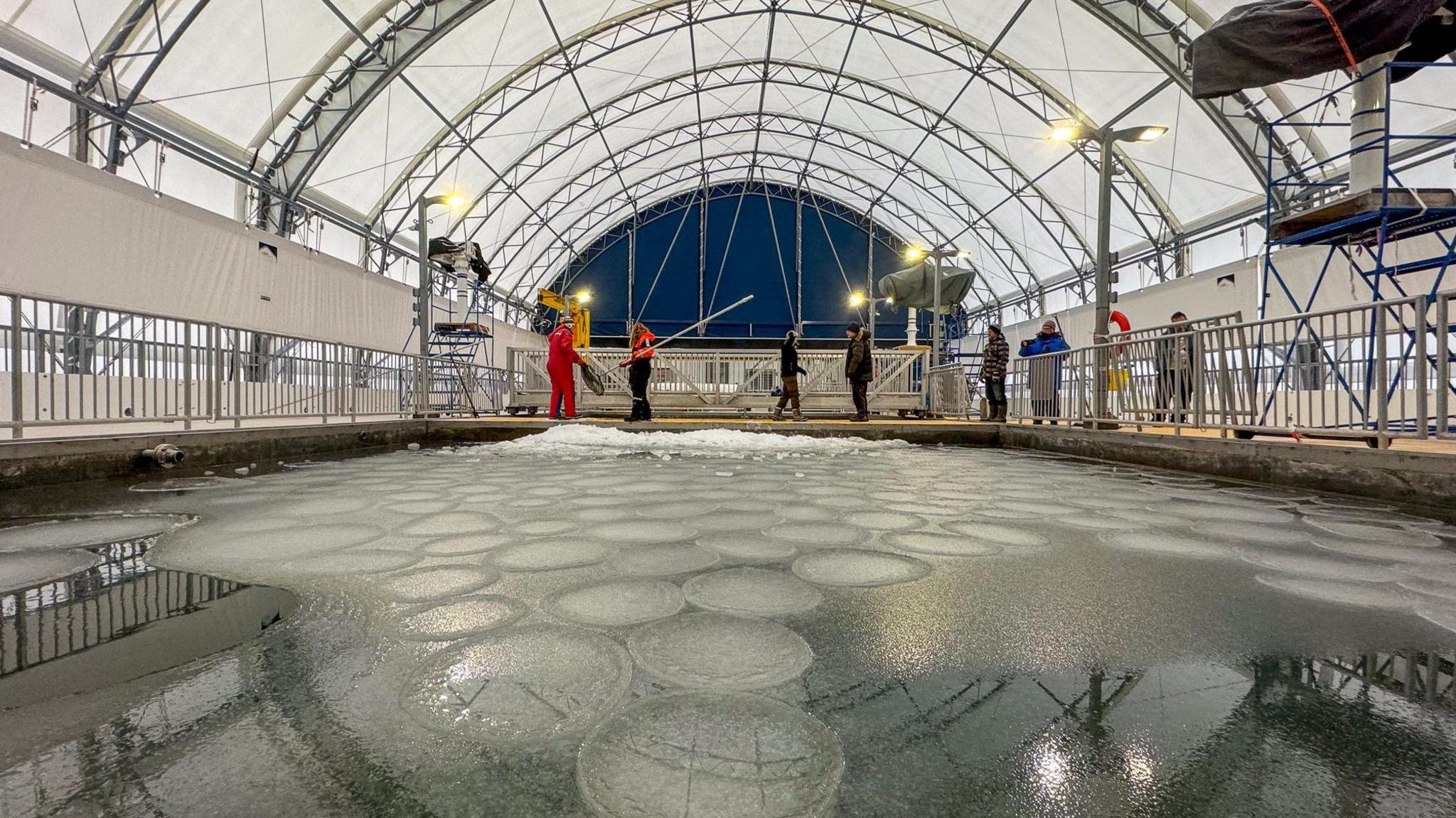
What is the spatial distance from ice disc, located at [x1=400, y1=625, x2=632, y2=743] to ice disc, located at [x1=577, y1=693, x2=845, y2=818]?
0.32 feet

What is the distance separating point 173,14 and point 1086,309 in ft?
74.3

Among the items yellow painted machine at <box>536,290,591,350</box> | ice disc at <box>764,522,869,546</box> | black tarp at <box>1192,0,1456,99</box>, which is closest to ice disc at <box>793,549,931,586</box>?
ice disc at <box>764,522,869,546</box>

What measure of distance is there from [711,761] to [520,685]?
47 centimetres

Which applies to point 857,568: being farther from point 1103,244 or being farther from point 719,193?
point 719,193

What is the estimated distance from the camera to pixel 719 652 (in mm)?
1362

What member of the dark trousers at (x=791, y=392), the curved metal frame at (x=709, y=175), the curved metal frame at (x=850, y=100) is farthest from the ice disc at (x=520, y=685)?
the curved metal frame at (x=709, y=175)

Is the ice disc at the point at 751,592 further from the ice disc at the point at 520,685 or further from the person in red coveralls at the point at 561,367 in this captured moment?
the person in red coveralls at the point at 561,367

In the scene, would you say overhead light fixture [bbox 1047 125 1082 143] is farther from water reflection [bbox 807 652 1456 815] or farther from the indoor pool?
water reflection [bbox 807 652 1456 815]

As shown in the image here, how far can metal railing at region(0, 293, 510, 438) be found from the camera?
15.0 ft

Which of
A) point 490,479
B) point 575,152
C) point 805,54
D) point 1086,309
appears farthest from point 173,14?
point 1086,309

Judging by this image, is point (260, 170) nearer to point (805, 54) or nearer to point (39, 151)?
point (39, 151)

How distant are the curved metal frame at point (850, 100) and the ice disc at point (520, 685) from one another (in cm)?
2024

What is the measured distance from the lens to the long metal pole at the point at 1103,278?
697cm

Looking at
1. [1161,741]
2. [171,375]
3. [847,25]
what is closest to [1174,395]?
[1161,741]
